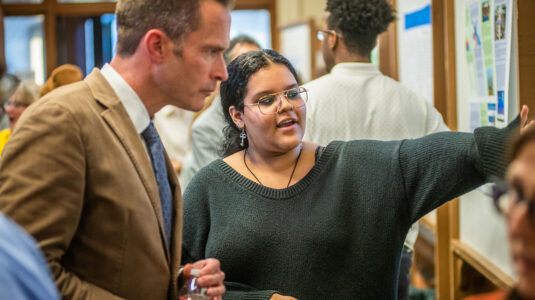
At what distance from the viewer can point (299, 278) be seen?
1.66 meters

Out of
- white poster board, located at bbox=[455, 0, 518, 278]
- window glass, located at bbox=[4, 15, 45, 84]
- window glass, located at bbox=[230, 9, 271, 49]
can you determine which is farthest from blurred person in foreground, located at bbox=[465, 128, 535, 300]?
window glass, located at bbox=[4, 15, 45, 84]

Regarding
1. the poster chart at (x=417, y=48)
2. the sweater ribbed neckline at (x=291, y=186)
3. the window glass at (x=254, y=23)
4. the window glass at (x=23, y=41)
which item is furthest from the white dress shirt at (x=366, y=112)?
the window glass at (x=23, y=41)

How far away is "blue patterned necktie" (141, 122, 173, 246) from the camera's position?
135cm

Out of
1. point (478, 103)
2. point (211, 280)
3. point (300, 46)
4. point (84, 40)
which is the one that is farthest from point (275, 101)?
point (84, 40)

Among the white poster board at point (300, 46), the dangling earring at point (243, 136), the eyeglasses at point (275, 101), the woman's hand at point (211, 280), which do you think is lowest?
the woman's hand at point (211, 280)

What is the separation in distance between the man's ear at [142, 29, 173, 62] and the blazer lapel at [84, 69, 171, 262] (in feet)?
0.37

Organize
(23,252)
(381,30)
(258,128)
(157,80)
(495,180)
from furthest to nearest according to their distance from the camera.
Result: (381,30) → (258,128) → (495,180) → (157,80) → (23,252)

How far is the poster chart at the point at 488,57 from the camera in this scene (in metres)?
2.07

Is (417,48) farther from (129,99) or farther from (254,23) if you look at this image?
(254,23)

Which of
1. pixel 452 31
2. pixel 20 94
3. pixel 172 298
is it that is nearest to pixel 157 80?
pixel 172 298

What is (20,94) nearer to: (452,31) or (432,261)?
(452,31)

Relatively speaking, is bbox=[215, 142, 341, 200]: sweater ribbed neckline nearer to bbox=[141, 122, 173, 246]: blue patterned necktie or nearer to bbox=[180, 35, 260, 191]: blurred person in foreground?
bbox=[141, 122, 173, 246]: blue patterned necktie

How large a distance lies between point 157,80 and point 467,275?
2.01 metres

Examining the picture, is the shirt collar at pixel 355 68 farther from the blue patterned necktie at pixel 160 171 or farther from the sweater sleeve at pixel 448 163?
the blue patterned necktie at pixel 160 171
